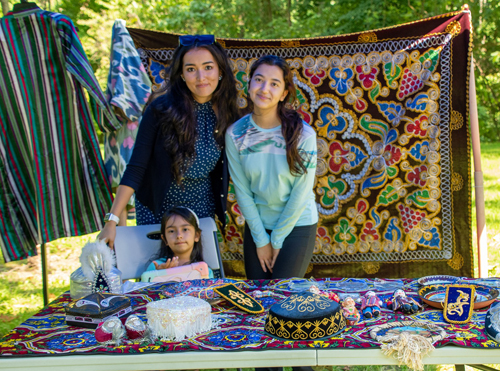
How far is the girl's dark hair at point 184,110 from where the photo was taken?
2736 millimetres

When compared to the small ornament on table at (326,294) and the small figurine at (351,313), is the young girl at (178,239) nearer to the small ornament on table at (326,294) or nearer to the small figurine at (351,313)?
the small ornament on table at (326,294)

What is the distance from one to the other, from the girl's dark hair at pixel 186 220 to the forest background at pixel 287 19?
26.7 ft

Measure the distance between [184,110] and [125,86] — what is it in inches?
35.6

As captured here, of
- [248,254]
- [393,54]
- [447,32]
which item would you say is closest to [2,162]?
[248,254]

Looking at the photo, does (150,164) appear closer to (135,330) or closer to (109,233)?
(109,233)

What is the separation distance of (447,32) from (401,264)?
1.75 m

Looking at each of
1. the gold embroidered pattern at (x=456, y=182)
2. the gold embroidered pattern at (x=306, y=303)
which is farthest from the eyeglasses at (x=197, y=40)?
the gold embroidered pattern at (x=456, y=182)

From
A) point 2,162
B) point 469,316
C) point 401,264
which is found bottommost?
point 401,264

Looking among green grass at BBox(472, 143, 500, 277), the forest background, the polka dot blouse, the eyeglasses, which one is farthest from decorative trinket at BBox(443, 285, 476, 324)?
the forest background

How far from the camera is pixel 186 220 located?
2.71 metres

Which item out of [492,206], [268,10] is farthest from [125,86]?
[268,10]

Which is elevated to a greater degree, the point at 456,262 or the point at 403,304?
the point at 403,304

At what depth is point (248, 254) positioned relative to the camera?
2766 mm

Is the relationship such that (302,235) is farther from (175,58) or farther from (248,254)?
(175,58)
